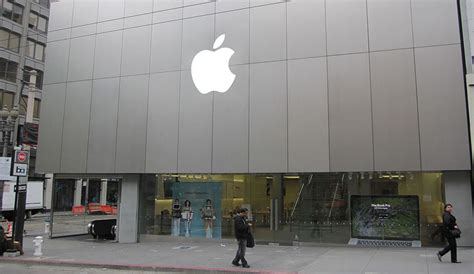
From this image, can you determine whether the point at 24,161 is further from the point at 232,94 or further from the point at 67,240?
the point at 232,94

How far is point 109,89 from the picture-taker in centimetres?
2120

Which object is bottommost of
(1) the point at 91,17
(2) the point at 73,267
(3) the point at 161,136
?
(2) the point at 73,267

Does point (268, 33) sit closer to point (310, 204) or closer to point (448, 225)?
point (310, 204)

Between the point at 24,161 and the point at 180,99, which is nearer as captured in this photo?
the point at 24,161

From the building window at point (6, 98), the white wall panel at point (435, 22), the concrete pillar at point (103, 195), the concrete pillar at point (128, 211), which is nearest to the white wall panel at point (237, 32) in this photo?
the white wall panel at point (435, 22)

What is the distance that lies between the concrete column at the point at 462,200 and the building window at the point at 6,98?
152 feet

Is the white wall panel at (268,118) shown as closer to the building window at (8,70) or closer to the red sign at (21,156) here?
the red sign at (21,156)

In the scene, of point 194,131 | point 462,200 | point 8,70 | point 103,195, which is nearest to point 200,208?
point 194,131

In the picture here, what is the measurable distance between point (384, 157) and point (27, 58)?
48.7 meters

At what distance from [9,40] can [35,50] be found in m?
3.91

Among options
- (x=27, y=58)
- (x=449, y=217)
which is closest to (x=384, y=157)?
(x=449, y=217)

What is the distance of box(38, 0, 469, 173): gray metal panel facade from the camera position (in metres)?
16.1

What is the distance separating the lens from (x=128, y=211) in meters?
20.5

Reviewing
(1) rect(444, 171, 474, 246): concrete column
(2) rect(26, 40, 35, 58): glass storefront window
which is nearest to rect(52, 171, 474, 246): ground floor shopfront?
(1) rect(444, 171, 474, 246): concrete column
